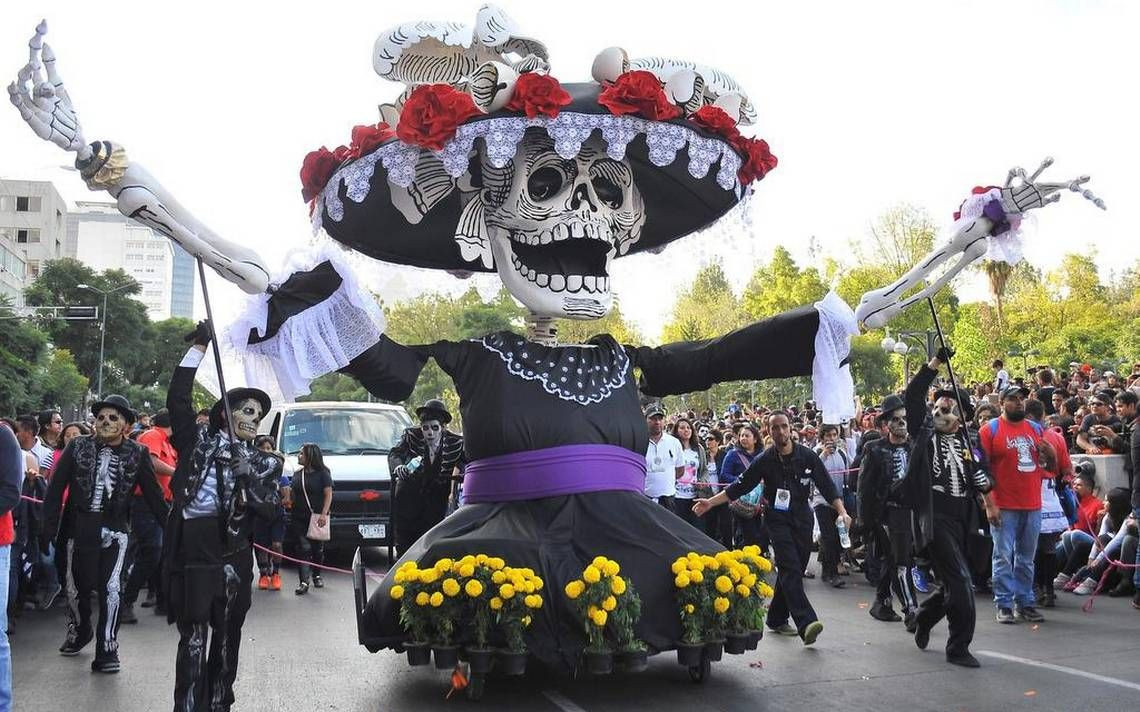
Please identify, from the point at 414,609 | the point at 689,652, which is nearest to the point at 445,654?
the point at 414,609

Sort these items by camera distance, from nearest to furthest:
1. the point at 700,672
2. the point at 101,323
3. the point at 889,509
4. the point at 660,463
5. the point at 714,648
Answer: the point at 714,648 → the point at 700,672 → the point at 889,509 → the point at 660,463 → the point at 101,323

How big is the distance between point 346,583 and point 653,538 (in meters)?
7.12

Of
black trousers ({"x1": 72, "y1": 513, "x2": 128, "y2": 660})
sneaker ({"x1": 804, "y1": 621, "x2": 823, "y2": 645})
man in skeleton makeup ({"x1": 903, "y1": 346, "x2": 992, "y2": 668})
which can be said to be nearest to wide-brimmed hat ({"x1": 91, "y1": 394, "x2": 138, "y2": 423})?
black trousers ({"x1": 72, "y1": 513, "x2": 128, "y2": 660})

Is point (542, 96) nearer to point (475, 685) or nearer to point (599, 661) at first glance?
point (599, 661)

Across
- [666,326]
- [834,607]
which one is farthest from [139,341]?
[834,607]

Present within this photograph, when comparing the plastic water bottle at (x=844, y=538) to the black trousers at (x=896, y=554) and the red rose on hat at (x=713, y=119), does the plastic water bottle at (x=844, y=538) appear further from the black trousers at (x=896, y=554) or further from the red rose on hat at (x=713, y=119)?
the red rose on hat at (x=713, y=119)

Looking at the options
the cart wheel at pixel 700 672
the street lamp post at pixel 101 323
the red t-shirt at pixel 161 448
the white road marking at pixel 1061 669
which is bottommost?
the white road marking at pixel 1061 669

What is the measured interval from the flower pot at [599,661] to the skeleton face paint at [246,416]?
2.07 metres

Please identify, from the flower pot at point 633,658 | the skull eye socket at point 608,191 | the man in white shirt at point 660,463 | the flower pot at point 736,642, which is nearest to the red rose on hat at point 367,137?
the skull eye socket at point 608,191

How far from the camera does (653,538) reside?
5695mm

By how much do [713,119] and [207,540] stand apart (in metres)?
3.39

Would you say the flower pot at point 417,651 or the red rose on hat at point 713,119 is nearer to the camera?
the flower pot at point 417,651

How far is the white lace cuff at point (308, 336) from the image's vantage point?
5172 millimetres

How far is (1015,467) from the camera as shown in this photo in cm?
902
